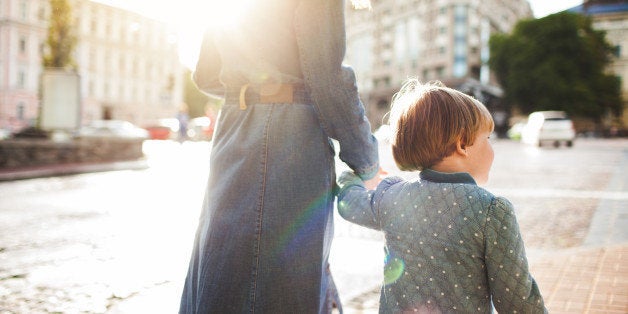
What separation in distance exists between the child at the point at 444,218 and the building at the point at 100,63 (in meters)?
41.1

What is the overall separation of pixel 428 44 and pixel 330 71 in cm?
5641

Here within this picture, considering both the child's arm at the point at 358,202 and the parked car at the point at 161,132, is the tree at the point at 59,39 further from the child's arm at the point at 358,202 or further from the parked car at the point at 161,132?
the parked car at the point at 161,132

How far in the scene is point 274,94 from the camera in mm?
1530

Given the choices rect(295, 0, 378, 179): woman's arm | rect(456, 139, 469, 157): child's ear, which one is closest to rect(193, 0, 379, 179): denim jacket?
rect(295, 0, 378, 179): woman's arm

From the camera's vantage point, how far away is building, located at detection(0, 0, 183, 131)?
44.7 m

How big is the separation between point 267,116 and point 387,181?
480 mm

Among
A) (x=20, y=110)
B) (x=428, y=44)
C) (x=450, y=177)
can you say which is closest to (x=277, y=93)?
(x=450, y=177)

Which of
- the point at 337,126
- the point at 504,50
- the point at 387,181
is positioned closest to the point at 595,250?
the point at 387,181

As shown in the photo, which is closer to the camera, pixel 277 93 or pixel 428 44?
pixel 277 93

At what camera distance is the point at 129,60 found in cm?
5584

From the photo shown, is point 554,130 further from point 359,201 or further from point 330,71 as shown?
point 330,71

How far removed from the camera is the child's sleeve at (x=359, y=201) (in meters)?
1.59

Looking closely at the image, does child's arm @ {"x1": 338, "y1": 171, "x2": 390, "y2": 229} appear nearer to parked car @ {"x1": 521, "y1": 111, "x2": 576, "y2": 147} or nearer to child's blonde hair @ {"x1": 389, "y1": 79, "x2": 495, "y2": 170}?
child's blonde hair @ {"x1": 389, "y1": 79, "x2": 495, "y2": 170}

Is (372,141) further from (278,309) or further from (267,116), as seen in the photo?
(278,309)
